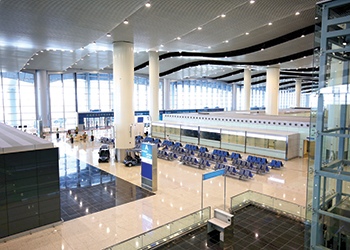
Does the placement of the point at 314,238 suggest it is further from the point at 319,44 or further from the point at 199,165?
the point at 199,165

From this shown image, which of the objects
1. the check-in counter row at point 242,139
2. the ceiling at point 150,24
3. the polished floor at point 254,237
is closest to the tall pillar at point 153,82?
the check-in counter row at point 242,139

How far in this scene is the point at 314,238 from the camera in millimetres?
4527

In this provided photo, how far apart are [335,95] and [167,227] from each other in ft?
17.1

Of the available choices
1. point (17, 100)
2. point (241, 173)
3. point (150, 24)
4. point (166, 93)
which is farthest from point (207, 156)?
point (166, 93)

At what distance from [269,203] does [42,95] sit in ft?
117

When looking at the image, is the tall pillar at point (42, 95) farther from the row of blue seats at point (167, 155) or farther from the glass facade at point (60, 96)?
the row of blue seats at point (167, 155)

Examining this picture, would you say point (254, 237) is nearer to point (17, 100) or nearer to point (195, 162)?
point (195, 162)

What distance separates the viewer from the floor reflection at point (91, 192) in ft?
33.0

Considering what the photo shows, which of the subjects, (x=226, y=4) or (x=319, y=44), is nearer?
(x=319, y=44)

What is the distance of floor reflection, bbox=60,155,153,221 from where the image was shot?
10068 mm

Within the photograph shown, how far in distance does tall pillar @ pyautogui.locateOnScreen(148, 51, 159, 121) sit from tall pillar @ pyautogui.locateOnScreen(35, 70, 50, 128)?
17.1 m

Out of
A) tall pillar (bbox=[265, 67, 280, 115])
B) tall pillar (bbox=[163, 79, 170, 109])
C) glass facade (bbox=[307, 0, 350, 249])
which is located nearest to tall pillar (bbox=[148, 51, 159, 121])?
tall pillar (bbox=[265, 67, 280, 115])

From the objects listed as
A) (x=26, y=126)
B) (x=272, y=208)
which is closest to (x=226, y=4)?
(x=272, y=208)

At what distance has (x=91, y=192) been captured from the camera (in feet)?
38.9
